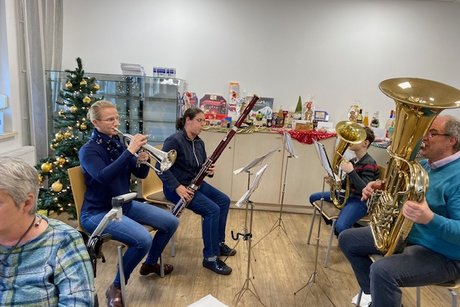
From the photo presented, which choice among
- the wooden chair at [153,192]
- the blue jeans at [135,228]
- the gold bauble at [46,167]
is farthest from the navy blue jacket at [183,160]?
the gold bauble at [46,167]

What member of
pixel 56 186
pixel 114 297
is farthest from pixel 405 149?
pixel 56 186

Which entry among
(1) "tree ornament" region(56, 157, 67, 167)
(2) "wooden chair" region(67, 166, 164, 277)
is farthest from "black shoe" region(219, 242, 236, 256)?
(1) "tree ornament" region(56, 157, 67, 167)

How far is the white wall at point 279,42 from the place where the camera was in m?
3.82

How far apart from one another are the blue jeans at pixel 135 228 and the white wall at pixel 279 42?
2.24m

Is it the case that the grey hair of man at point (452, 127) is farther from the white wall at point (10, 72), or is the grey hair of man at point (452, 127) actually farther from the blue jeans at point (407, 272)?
the white wall at point (10, 72)

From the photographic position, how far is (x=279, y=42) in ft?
12.9

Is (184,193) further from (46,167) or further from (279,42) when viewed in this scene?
(279,42)

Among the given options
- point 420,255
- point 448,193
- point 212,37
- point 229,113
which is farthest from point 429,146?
point 212,37

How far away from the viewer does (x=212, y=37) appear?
12.8ft

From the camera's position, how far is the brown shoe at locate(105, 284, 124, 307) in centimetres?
189

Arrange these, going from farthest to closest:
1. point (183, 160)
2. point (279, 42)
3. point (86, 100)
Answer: point (279, 42) < point (86, 100) < point (183, 160)

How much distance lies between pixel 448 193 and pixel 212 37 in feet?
10.4

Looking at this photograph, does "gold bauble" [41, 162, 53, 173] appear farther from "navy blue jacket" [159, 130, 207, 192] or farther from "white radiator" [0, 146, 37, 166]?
"navy blue jacket" [159, 130, 207, 192]

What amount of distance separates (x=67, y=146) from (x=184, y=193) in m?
1.26
